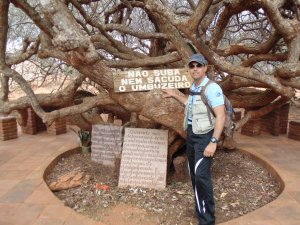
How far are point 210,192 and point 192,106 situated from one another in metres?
0.84

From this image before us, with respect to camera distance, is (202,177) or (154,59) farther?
(154,59)

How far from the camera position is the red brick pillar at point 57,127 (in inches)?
276

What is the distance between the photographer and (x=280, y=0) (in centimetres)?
412

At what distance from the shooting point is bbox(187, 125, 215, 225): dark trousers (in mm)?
2979

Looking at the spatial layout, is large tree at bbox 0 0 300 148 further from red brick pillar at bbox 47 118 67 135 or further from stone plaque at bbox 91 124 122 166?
red brick pillar at bbox 47 118 67 135

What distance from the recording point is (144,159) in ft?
14.5

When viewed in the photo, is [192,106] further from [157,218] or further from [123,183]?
[123,183]

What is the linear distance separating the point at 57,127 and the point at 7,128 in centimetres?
101

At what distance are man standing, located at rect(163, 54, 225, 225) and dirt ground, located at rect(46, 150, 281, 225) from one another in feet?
1.37

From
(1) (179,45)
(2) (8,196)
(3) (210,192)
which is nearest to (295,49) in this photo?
(1) (179,45)

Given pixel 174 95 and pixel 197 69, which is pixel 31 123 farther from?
pixel 197 69

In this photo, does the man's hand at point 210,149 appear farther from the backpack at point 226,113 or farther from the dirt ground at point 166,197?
the dirt ground at point 166,197

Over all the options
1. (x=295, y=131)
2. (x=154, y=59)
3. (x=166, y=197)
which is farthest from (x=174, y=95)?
(x=295, y=131)

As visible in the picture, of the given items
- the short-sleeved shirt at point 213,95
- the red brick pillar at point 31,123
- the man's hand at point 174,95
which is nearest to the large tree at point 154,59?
the man's hand at point 174,95
